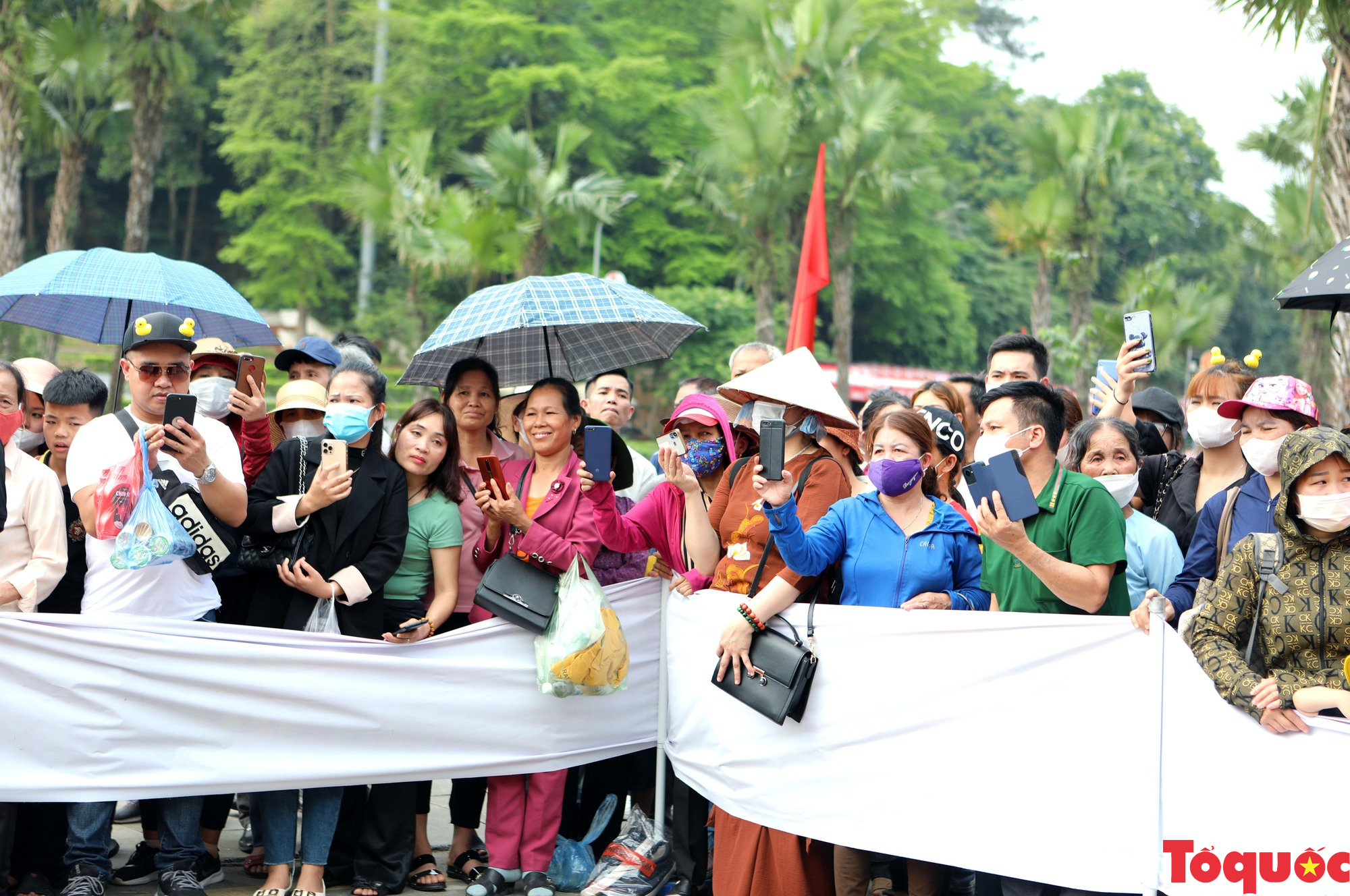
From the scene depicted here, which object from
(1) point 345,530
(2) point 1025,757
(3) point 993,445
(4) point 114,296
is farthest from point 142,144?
(2) point 1025,757

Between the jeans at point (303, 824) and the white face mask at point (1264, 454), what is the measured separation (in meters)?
3.62

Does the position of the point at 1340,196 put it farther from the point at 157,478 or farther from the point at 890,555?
the point at 157,478

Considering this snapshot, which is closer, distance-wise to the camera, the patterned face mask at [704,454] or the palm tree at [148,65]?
the patterned face mask at [704,454]

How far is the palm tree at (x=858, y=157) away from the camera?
29.1 m

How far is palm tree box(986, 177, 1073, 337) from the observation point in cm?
2834

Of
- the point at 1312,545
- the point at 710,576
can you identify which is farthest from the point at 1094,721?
the point at 710,576

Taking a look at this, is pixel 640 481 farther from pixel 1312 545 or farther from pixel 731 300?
pixel 731 300

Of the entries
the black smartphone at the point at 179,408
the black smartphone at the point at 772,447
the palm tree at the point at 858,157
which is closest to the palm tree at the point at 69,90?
the palm tree at the point at 858,157

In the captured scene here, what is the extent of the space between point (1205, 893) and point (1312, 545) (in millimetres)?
1066

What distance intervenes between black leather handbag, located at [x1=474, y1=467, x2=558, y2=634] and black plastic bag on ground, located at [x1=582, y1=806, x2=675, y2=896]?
0.91 m

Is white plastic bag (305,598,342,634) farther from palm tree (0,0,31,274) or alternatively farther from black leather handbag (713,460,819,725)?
palm tree (0,0,31,274)

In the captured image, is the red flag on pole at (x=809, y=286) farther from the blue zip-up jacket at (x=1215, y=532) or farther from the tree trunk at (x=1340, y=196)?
the blue zip-up jacket at (x=1215, y=532)

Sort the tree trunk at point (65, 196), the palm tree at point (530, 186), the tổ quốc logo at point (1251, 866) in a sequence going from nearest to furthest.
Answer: the tổ quốc logo at point (1251, 866)
the tree trunk at point (65, 196)
the palm tree at point (530, 186)

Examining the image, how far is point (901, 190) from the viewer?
31.3 meters
